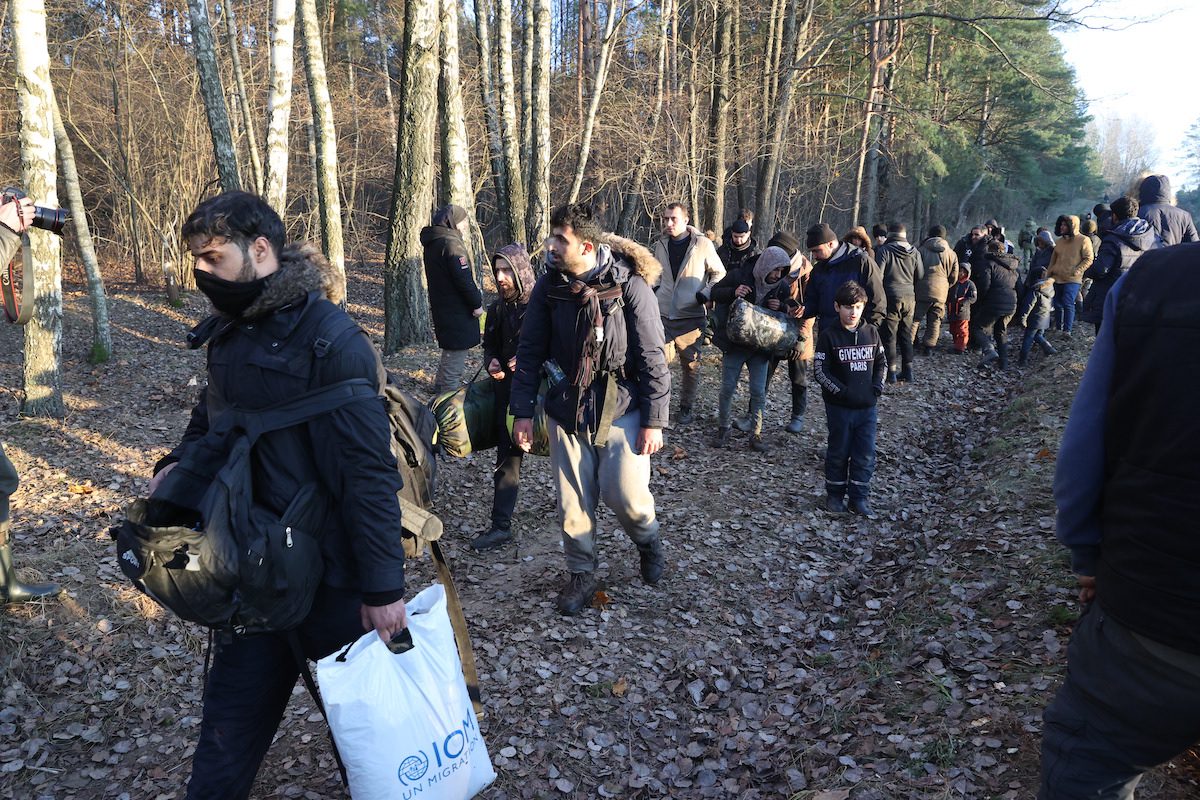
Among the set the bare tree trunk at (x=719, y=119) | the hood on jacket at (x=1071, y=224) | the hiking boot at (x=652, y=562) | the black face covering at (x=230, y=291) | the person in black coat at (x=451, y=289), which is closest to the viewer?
the black face covering at (x=230, y=291)

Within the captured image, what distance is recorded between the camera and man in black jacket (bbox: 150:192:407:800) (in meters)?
2.40

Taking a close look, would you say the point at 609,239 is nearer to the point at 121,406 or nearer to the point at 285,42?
the point at 121,406

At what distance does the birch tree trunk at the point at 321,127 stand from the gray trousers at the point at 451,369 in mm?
3738

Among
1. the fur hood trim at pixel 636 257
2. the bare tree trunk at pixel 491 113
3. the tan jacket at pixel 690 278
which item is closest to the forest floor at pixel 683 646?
the tan jacket at pixel 690 278

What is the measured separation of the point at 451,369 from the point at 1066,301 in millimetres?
11703

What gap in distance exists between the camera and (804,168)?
2188cm

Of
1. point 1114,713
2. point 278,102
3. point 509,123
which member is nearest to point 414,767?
point 1114,713

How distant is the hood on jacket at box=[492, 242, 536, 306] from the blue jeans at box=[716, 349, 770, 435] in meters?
3.31

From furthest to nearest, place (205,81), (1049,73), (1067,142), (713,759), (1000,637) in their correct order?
(1067,142) → (1049,73) → (205,81) → (1000,637) → (713,759)

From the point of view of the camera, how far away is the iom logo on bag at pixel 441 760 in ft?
8.15

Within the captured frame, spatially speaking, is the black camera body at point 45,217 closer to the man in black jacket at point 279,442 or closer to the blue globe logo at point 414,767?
the man in black jacket at point 279,442

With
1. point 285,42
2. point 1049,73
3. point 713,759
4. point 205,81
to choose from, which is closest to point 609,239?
point 713,759

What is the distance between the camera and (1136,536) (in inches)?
78.0

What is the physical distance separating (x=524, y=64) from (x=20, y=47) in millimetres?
10787
